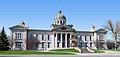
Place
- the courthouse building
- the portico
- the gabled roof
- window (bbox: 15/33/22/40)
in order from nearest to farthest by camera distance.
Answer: the courthouse building
window (bbox: 15/33/22/40)
the gabled roof
the portico

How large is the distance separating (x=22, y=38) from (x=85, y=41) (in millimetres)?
26333

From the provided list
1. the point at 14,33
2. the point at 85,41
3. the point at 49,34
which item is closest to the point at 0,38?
the point at 14,33

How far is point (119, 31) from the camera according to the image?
256 ft

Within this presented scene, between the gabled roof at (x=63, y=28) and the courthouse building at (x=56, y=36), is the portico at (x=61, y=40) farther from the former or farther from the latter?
the gabled roof at (x=63, y=28)

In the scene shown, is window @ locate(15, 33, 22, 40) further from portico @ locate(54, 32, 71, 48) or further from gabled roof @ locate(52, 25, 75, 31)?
portico @ locate(54, 32, 71, 48)

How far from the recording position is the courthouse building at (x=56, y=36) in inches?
3829

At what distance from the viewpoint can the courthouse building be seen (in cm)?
9725

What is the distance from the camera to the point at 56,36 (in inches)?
3932

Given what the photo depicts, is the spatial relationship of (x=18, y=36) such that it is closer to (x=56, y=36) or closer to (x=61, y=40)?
(x=56, y=36)

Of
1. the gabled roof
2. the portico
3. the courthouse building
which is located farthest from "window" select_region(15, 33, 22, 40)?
the portico

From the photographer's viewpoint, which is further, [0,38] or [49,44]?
[49,44]

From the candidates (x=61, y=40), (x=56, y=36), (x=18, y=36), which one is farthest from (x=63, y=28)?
(x=18, y=36)

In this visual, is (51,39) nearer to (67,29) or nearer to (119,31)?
(67,29)

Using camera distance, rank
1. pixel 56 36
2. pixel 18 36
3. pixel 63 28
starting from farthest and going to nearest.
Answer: pixel 63 28 < pixel 56 36 < pixel 18 36
